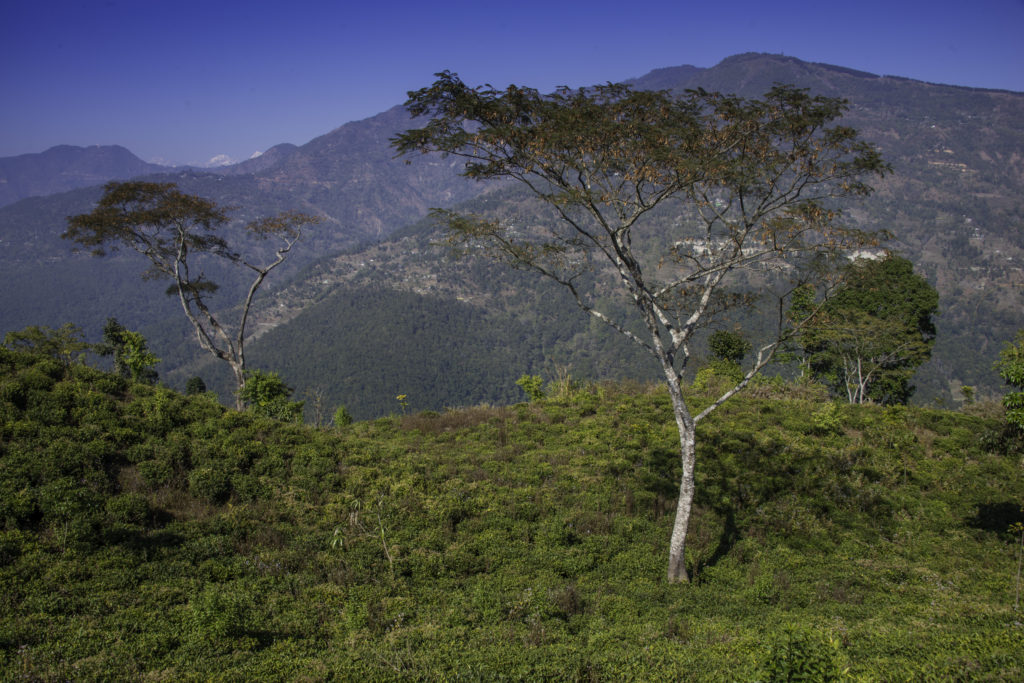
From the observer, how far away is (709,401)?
52.1 ft

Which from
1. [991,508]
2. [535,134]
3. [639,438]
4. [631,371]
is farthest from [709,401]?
[631,371]

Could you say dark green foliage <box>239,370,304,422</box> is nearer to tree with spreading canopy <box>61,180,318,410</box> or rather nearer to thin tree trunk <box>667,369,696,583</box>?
tree with spreading canopy <box>61,180,318,410</box>

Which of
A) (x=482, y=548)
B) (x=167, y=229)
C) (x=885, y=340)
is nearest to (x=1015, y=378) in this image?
(x=482, y=548)

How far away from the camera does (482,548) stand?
27.7 ft

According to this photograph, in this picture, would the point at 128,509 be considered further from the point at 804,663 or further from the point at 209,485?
the point at 804,663

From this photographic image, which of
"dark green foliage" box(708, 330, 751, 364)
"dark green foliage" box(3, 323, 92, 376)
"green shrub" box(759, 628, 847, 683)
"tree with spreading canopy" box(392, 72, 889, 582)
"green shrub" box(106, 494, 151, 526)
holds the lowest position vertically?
"green shrub" box(106, 494, 151, 526)

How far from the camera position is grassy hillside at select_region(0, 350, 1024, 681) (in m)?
5.34

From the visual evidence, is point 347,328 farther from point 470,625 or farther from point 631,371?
point 470,625

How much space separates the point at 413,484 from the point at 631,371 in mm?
125050

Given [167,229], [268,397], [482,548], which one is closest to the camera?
[482,548]

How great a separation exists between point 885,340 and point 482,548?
19909mm

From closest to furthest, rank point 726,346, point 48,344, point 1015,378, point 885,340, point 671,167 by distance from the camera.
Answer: point 1015,378 → point 671,167 → point 48,344 → point 885,340 → point 726,346

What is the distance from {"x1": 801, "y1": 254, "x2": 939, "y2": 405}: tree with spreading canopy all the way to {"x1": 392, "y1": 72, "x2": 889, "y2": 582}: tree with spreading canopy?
1341cm

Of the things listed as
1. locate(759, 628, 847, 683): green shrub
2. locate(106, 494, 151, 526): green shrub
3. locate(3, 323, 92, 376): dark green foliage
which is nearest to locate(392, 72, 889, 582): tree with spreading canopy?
locate(759, 628, 847, 683): green shrub
